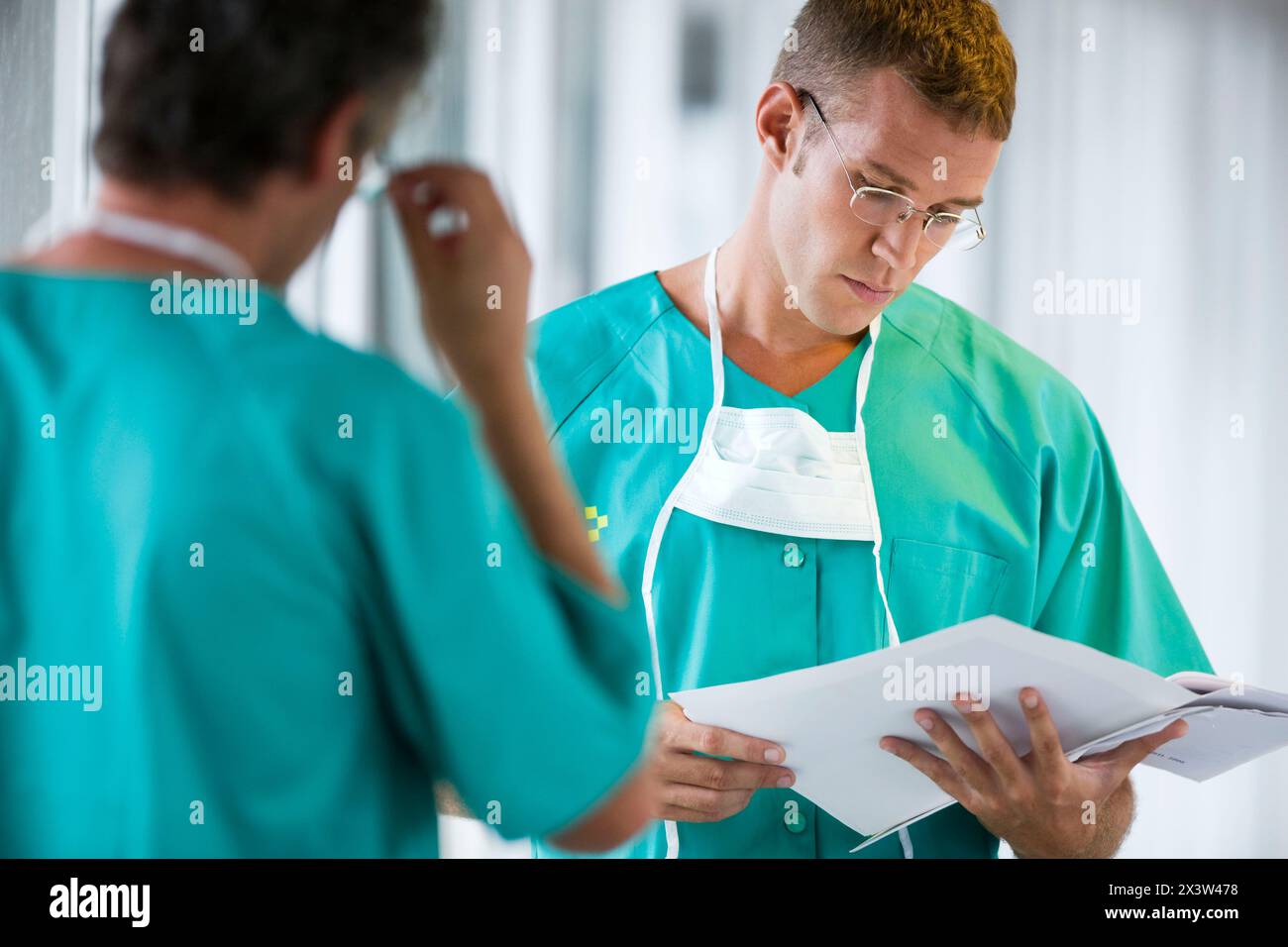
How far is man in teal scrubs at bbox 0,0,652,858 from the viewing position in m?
0.61

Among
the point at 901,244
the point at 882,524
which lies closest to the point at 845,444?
the point at 882,524

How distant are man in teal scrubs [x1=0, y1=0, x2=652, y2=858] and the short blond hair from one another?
65 cm

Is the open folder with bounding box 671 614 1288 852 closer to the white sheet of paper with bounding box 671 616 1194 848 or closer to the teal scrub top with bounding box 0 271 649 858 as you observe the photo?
the white sheet of paper with bounding box 671 616 1194 848

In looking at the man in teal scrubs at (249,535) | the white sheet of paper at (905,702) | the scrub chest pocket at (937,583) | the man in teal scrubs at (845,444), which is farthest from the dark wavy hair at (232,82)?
the scrub chest pocket at (937,583)

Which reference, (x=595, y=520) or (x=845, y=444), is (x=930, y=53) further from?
(x=595, y=520)

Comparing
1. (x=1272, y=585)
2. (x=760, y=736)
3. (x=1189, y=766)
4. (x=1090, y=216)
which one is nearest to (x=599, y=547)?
(x=760, y=736)

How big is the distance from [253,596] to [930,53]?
0.89 metres

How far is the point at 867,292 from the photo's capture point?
1.23 m

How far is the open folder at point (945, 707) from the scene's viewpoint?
90 cm

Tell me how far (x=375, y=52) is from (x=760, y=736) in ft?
2.05

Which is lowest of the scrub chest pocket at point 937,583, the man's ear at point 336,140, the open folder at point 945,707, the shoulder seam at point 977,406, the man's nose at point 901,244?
the open folder at point 945,707

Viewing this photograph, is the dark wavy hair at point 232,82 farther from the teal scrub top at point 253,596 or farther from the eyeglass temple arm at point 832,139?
the eyeglass temple arm at point 832,139

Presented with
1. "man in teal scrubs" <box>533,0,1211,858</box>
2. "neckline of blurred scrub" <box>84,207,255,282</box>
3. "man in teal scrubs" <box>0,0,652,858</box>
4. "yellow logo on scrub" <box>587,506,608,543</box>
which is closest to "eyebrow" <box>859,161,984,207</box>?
"man in teal scrubs" <box>533,0,1211,858</box>

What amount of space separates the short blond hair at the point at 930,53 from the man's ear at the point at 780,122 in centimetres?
2
